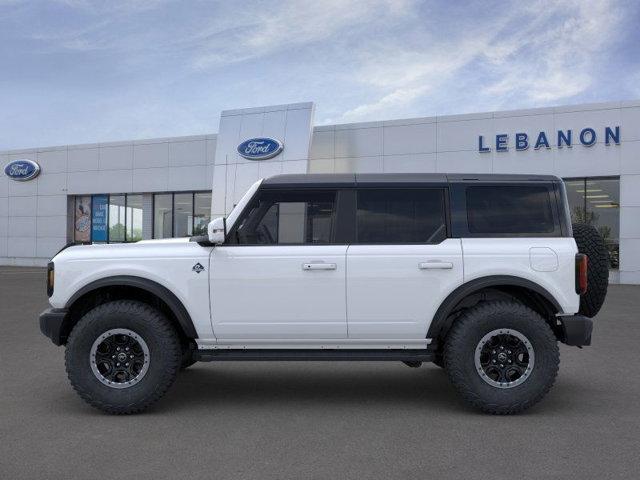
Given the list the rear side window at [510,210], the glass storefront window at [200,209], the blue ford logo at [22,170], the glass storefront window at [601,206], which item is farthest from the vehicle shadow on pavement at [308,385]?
the blue ford logo at [22,170]

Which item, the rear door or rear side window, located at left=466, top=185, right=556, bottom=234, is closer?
the rear door

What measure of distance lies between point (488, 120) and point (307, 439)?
68.2 ft

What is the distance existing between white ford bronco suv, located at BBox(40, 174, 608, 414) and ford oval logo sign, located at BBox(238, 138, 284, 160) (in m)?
20.0

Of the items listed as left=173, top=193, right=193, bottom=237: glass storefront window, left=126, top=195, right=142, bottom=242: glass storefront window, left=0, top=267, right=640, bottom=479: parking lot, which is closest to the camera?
left=0, top=267, right=640, bottom=479: parking lot

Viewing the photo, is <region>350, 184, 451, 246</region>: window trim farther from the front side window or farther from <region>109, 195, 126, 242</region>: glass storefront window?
Answer: <region>109, 195, 126, 242</region>: glass storefront window

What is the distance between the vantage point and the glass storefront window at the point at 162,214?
29.9m

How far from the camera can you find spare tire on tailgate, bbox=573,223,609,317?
5.48m

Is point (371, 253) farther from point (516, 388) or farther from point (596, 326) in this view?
point (596, 326)

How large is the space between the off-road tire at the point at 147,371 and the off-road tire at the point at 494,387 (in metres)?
2.26

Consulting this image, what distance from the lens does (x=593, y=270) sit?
5480 millimetres

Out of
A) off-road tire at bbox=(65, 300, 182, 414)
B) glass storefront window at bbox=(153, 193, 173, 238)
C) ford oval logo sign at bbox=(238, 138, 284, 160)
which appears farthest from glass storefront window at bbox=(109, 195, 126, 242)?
off-road tire at bbox=(65, 300, 182, 414)

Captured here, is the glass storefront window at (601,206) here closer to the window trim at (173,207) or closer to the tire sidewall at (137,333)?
the window trim at (173,207)

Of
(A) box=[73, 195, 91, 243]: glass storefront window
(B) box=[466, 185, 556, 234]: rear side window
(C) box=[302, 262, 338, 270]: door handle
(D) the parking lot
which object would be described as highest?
(A) box=[73, 195, 91, 243]: glass storefront window

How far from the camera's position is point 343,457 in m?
4.04
